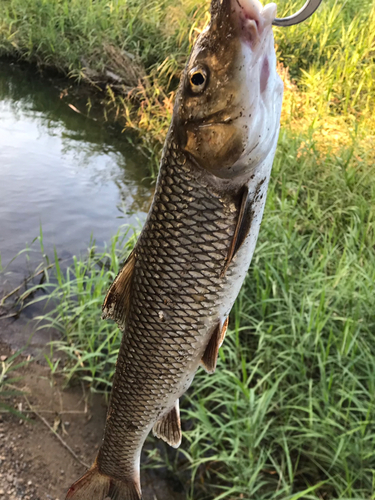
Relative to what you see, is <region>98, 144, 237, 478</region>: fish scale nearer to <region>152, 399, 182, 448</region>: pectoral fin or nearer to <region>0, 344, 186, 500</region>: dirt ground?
<region>152, 399, 182, 448</region>: pectoral fin

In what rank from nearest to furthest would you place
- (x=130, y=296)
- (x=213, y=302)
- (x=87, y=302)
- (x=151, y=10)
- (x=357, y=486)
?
1. (x=213, y=302)
2. (x=130, y=296)
3. (x=357, y=486)
4. (x=87, y=302)
5. (x=151, y=10)

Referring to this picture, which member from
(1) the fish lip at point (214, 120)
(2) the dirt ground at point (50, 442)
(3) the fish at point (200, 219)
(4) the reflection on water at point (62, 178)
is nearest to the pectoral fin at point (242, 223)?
(3) the fish at point (200, 219)

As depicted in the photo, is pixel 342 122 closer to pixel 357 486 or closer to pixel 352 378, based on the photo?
pixel 352 378

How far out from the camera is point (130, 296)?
132 cm

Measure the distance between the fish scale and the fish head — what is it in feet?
0.31

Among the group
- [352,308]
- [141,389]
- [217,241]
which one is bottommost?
[352,308]

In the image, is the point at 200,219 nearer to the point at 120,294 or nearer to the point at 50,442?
the point at 120,294

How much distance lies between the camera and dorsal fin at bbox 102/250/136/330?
4.31 ft

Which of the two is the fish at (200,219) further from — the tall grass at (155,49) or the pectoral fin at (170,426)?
the tall grass at (155,49)

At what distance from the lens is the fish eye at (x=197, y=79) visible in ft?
3.41

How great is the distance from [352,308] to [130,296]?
200 centimetres

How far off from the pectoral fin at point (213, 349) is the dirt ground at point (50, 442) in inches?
60.9

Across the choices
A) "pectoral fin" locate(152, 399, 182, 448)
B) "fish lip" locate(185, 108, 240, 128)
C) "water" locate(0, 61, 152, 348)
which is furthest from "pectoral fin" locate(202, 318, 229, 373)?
"water" locate(0, 61, 152, 348)

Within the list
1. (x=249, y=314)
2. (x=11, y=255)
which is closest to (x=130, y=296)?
(x=249, y=314)
